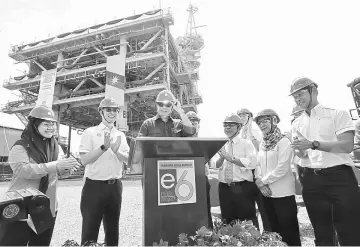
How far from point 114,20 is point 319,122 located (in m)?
32.0

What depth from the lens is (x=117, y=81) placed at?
26.3 meters

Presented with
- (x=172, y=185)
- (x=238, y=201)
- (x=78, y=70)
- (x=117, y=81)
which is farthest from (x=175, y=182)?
(x=78, y=70)

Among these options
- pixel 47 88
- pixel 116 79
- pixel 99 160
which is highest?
pixel 47 88

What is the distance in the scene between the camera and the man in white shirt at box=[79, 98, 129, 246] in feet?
9.45

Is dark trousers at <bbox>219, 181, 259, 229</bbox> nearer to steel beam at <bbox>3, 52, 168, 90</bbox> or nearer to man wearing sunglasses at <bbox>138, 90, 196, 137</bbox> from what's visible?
man wearing sunglasses at <bbox>138, 90, 196, 137</bbox>

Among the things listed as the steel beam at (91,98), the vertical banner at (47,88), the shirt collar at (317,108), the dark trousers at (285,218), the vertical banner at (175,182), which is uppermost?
the vertical banner at (47,88)

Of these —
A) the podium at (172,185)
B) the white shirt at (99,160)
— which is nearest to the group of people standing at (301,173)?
the podium at (172,185)

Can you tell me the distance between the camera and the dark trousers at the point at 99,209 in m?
2.86

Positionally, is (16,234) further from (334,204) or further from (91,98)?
(91,98)

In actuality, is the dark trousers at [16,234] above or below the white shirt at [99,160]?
below

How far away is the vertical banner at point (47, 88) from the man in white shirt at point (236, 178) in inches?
1236

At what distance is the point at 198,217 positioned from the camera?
198cm

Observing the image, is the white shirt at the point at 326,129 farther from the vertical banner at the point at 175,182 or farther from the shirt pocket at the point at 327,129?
the vertical banner at the point at 175,182

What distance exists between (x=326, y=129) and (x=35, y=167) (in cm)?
304
